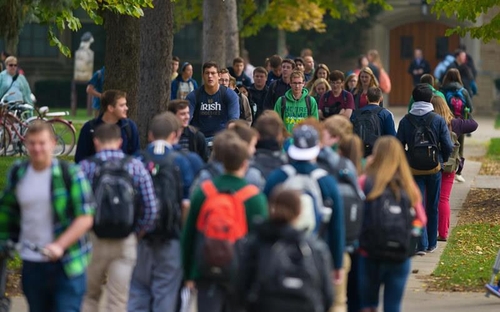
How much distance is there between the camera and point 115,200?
26.8 feet

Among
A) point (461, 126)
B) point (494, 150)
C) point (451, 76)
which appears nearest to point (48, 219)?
point (461, 126)

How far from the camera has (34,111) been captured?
23531 millimetres

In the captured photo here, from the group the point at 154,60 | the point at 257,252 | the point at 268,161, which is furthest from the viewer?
the point at 154,60

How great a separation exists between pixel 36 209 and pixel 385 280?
2.40m

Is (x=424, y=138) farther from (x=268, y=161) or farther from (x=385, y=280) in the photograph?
(x=385, y=280)

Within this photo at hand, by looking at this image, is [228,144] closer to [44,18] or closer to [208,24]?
[44,18]

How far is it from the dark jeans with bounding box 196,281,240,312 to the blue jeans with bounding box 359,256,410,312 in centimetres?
110

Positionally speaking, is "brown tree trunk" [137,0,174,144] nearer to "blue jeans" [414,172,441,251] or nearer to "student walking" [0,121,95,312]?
"blue jeans" [414,172,441,251]

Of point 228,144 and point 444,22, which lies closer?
→ point 228,144

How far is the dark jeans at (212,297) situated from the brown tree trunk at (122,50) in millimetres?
7670

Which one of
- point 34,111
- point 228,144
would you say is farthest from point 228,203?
point 34,111

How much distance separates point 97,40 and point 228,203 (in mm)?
33298

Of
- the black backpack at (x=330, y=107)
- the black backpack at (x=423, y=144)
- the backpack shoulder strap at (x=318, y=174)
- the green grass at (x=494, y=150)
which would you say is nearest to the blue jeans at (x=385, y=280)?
the backpack shoulder strap at (x=318, y=174)

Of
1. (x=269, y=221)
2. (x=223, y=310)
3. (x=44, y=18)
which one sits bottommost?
(x=223, y=310)
